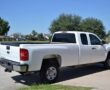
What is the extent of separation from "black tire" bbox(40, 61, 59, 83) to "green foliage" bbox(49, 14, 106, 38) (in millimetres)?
68837

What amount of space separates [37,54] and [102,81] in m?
2.83

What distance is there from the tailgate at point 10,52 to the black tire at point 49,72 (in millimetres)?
1089

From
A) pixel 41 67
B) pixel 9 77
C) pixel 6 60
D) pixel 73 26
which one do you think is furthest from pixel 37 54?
pixel 73 26

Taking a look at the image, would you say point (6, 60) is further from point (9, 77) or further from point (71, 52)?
point (71, 52)

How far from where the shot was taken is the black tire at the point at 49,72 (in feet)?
31.1

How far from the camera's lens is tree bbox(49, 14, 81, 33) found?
8069 cm

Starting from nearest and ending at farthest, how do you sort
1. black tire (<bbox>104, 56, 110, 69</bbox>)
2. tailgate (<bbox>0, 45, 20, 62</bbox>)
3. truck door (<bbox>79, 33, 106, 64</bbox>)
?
tailgate (<bbox>0, 45, 20, 62</bbox>)
truck door (<bbox>79, 33, 106, 64</bbox>)
black tire (<bbox>104, 56, 110, 69</bbox>)

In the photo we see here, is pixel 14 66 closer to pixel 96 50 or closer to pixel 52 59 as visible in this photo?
pixel 52 59

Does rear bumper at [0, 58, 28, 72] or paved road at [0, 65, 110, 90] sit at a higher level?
rear bumper at [0, 58, 28, 72]

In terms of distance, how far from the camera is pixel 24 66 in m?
8.75

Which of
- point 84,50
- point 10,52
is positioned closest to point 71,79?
point 84,50

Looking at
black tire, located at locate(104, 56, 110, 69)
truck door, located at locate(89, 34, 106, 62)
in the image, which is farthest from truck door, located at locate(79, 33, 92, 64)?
black tire, located at locate(104, 56, 110, 69)

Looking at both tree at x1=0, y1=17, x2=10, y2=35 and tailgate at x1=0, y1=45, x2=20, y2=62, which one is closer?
tailgate at x1=0, y1=45, x2=20, y2=62

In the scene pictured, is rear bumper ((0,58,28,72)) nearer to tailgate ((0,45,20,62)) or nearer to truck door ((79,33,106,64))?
tailgate ((0,45,20,62))
